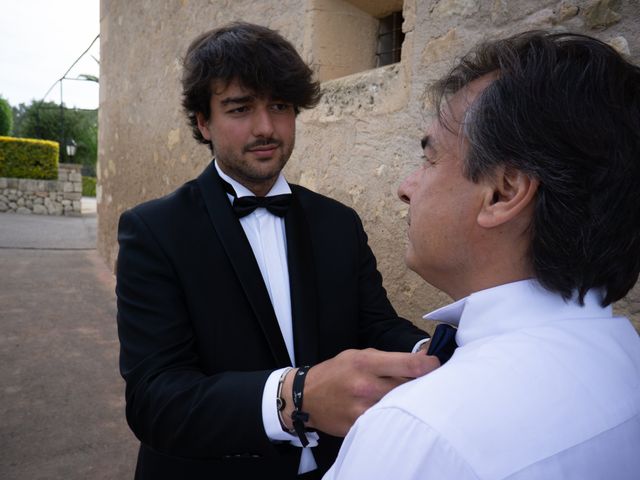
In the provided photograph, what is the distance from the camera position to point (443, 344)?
991mm

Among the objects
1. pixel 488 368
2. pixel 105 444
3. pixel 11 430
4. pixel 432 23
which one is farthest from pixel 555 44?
pixel 11 430

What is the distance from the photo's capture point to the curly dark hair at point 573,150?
90 cm

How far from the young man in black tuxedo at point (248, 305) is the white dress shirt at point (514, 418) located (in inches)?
7.6

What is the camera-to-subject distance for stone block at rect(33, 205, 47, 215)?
55.4 ft

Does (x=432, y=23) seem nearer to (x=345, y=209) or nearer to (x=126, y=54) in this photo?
(x=345, y=209)

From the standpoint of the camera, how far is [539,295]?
913 millimetres

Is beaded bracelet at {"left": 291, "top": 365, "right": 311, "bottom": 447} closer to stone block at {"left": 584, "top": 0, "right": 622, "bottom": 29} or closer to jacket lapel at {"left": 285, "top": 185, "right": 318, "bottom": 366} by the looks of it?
jacket lapel at {"left": 285, "top": 185, "right": 318, "bottom": 366}

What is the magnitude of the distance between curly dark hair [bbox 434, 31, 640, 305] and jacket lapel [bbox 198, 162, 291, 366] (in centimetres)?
80

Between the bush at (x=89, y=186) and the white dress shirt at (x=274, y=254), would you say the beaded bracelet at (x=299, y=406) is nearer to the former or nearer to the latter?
the white dress shirt at (x=274, y=254)

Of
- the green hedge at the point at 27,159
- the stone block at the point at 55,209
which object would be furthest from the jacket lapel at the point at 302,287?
the green hedge at the point at 27,159

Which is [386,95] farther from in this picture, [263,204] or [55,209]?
[55,209]

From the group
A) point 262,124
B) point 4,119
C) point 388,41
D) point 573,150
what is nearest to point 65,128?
point 4,119

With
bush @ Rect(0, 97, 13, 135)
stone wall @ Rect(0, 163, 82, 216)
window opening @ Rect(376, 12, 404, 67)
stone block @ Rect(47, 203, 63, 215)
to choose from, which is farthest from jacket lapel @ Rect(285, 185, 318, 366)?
bush @ Rect(0, 97, 13, 135)

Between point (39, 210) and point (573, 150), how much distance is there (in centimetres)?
1883
